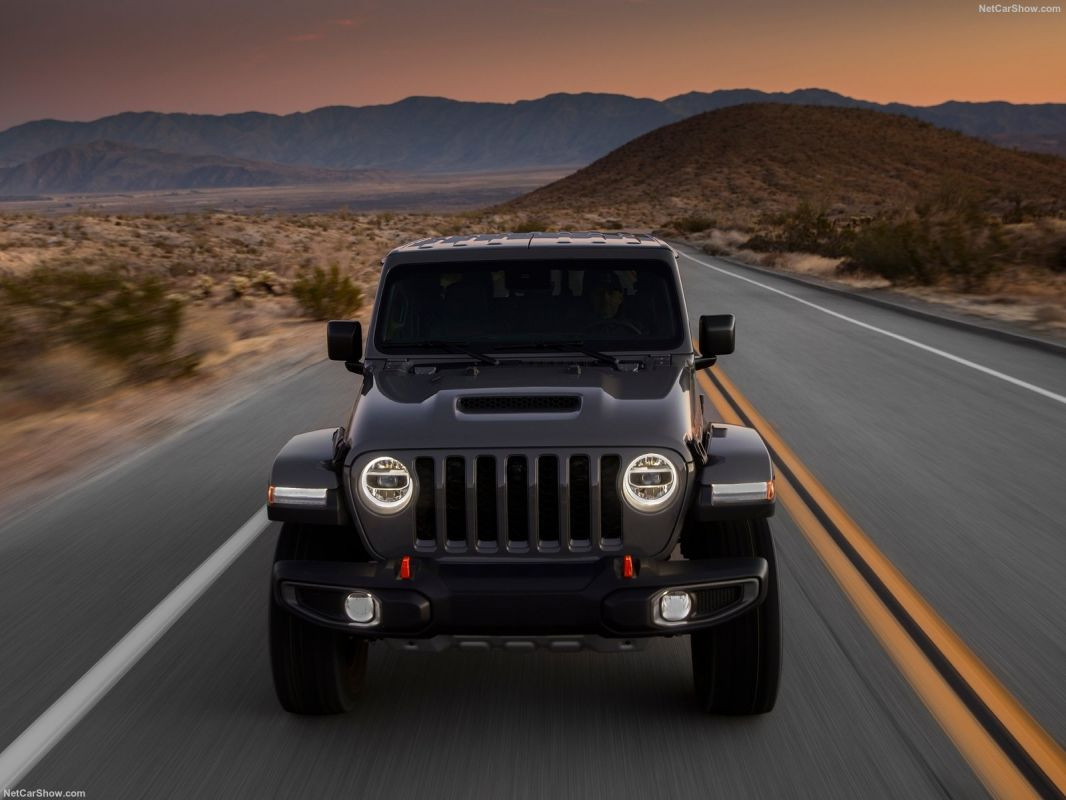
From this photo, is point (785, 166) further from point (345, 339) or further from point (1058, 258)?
point (345, 339)

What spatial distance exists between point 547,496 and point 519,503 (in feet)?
0.33

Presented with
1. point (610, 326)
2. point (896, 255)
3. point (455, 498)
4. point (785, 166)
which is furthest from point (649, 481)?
point (785, 166)

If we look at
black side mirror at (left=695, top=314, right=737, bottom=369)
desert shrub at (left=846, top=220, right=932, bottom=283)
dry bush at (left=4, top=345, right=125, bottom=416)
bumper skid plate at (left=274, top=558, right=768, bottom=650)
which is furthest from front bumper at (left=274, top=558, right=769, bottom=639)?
desert shrub at (left=846, top=220, right=932, bottom=283)

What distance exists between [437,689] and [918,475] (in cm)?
491

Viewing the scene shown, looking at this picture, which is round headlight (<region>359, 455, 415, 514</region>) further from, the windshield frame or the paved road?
the windshield frame

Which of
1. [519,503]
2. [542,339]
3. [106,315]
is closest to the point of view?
A: [519,503]

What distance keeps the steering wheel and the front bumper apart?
1.83 metres

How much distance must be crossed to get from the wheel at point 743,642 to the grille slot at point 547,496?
58 cm

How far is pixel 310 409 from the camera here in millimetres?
11430

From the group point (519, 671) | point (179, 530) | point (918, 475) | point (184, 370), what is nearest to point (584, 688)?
point (519, 671)

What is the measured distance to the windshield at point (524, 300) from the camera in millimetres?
5551

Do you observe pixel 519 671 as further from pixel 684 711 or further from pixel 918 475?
pixel 918 475

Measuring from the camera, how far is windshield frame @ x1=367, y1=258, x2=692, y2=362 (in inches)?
209

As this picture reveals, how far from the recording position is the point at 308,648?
13.6ft
